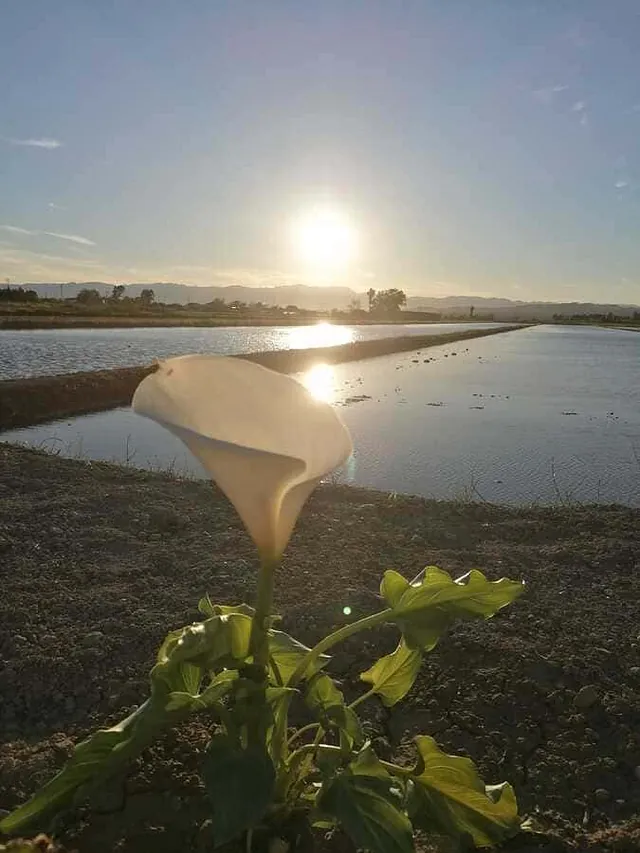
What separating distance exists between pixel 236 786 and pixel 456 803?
0.46m

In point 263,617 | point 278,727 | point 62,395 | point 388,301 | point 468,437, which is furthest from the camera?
point 388,301

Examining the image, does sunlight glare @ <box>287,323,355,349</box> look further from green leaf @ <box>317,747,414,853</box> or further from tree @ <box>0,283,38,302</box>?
tree @ <box>0,283,38,302</box>

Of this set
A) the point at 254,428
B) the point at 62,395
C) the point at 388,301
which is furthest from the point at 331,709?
the point at 388,301

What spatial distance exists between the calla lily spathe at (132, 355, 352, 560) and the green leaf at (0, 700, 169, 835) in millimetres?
325

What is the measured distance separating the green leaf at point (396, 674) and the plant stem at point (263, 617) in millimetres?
347

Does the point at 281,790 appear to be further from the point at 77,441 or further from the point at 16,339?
the point at 16,339

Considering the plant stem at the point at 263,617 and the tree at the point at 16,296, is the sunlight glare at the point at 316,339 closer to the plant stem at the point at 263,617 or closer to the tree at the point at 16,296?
the plant stem at the point at 263,617

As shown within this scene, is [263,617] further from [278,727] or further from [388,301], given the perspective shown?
[388,301]

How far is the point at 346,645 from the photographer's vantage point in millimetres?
2395

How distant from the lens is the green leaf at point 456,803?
1412 mm

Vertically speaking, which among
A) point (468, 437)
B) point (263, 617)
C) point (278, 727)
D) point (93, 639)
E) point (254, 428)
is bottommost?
point (468, 437)

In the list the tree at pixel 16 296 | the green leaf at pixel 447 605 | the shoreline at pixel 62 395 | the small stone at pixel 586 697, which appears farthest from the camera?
the tree at pixel 16 296

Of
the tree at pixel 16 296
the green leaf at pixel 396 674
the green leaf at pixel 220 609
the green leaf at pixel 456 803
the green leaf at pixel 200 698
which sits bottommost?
the green leaf at pixel 456 803

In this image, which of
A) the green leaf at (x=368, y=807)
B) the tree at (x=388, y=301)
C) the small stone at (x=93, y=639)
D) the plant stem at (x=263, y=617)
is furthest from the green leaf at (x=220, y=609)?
the tree at (x=388, y=301)
